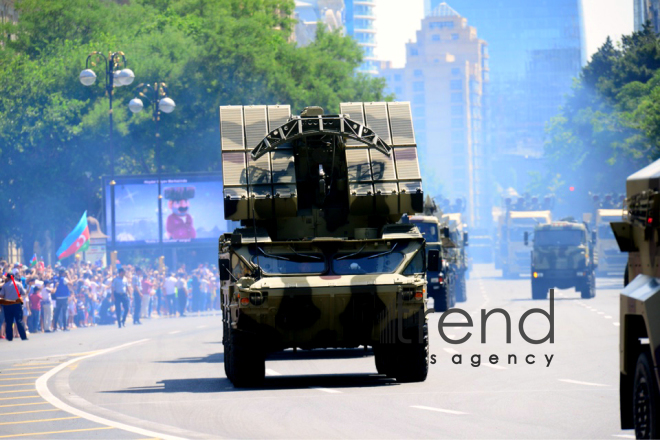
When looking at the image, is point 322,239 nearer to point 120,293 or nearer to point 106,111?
point 120,293

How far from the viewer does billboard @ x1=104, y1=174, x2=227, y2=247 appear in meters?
51.2

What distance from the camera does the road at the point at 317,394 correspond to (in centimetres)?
1280

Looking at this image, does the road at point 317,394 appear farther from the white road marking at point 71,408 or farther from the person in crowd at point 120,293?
the person in crowd at point 120,293

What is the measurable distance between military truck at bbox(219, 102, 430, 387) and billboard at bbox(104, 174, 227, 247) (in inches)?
1257

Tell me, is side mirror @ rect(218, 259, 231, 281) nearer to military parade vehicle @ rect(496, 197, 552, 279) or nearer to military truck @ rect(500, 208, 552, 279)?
military parade vehicle @ rect(496, 197, 552, 279)

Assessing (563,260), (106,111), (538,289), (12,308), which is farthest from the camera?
(106,111)

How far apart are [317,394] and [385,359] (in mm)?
1515

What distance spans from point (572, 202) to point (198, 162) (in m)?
43.2

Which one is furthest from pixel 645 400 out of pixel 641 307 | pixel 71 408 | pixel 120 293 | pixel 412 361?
pixel 120 293

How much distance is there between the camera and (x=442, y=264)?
112 ft

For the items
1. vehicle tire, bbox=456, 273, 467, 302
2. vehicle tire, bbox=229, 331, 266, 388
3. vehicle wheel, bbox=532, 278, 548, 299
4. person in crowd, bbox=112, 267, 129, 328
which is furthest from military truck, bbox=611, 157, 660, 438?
vehicle wheel, bbox=532, 278, 548, 299

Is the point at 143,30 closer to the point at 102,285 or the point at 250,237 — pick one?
the point at 102,285

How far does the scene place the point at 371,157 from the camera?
18.8 metres

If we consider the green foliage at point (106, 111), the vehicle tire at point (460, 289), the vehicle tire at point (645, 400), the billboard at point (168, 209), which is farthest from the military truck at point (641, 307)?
the green foliage at point (106, 111)
